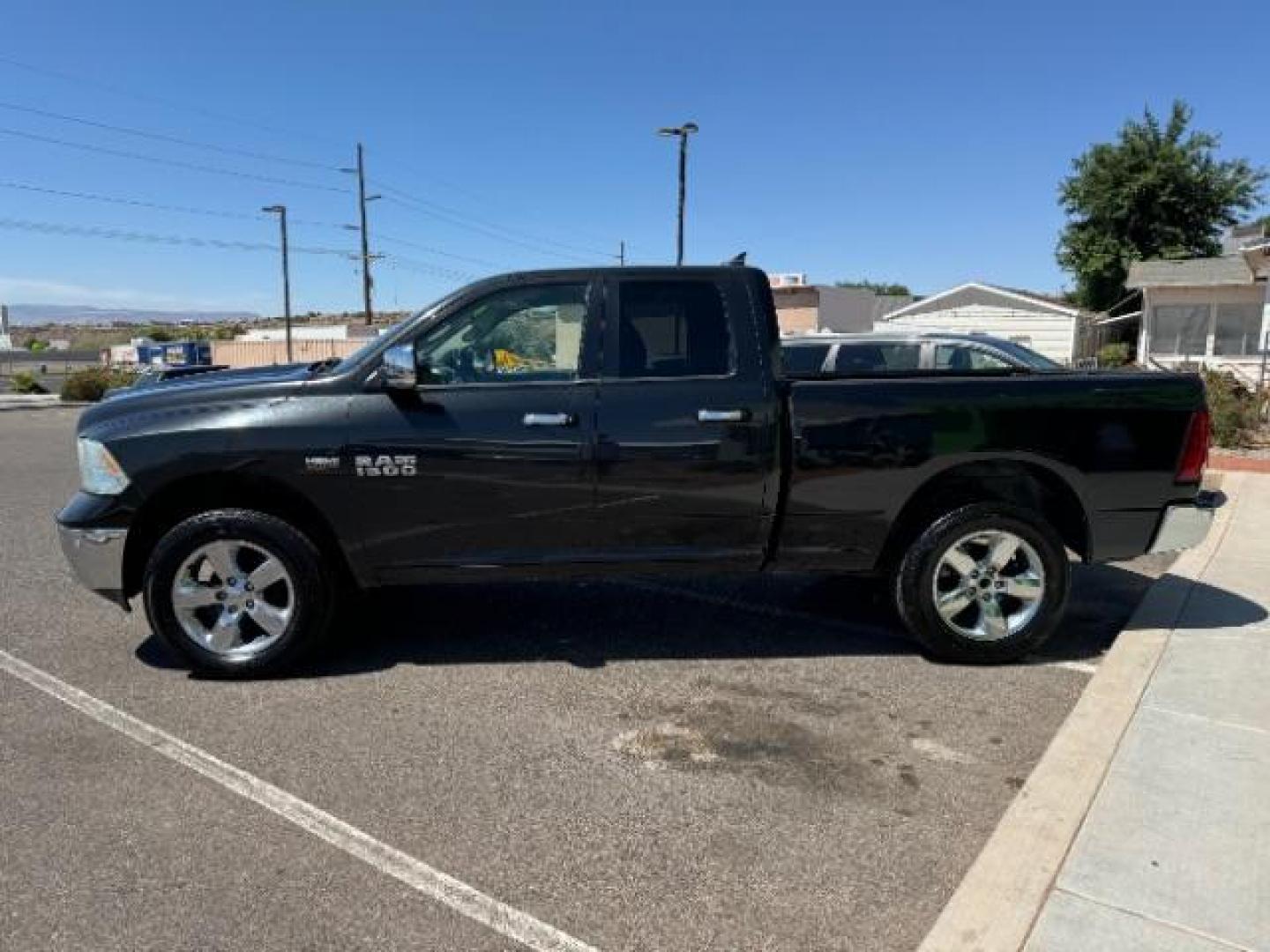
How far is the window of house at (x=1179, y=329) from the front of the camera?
2611 cm

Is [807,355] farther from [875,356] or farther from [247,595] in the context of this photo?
[247,595]

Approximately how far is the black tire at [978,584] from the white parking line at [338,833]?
8.67 ft

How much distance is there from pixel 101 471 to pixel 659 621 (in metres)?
2.95

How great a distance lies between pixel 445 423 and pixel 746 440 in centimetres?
141

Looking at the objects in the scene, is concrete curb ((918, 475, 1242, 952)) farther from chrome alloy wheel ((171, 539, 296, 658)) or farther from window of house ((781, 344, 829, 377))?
window of house ((781, 344, 829, 377))

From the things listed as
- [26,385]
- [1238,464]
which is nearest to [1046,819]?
[1238,464]

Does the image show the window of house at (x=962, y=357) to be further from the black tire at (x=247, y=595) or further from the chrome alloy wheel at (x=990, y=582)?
the black tire at (x=247, y=595)

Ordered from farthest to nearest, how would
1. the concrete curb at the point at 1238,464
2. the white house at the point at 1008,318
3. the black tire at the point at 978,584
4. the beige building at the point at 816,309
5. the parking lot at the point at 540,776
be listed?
the beige building at the point at 816,309, the white house at the point at 1008,318, the concrete curb at the point at 1238,464, the black tire at the point at 978,584, the parking lot at the point at 540,776

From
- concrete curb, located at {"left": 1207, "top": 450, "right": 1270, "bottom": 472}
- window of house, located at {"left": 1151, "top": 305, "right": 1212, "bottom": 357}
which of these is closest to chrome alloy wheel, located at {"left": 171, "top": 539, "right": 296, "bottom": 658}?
concrete curb, located at {"left": 1207, "top": 450, "right": 1270, "bottom": 472}

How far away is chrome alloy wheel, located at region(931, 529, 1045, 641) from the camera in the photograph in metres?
4.62

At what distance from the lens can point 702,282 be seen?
4590 millimetres

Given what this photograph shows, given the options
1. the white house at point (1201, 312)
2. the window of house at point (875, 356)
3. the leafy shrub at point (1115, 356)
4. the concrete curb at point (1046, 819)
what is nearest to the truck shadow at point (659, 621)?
the concrete curb at point (1046, 819)

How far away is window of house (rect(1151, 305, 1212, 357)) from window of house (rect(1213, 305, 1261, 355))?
1.07 feet

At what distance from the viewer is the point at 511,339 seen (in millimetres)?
4523
